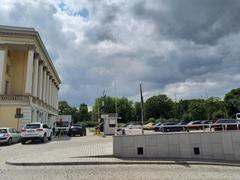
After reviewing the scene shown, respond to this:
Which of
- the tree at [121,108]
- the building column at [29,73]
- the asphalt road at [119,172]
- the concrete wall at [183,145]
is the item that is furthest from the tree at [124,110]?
the asphalt road at [119,172]

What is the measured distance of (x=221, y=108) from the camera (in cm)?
7300

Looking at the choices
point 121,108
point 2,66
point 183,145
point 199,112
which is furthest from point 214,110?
point 183,145

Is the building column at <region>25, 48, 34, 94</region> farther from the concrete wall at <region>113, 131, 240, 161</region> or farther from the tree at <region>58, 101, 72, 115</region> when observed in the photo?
the tree at <region>58, 101, 72, 115</region>

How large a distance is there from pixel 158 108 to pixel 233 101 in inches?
1551

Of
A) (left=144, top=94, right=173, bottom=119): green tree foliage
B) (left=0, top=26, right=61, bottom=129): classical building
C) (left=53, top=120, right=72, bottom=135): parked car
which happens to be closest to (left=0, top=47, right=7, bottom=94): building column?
(left=0, top=26, right=61, bottom=129): classical building

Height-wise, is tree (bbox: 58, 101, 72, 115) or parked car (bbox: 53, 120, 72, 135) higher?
tree (bbox: 58, 101, 72, 115)

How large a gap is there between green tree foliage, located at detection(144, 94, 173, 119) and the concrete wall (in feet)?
341

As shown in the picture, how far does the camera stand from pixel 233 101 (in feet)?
273

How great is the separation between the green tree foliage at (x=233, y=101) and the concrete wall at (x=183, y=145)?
246 ft

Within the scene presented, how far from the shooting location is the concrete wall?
12.2 m

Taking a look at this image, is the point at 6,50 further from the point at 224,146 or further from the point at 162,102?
the point at 162,102

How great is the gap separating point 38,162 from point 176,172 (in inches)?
243

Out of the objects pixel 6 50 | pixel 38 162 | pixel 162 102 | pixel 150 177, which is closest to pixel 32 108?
pixel 6 50

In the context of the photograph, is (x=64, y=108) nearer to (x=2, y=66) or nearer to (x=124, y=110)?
(x=124, y=110)
